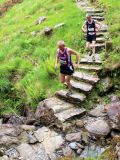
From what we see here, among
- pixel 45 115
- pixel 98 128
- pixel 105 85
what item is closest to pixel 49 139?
pixel 45 115

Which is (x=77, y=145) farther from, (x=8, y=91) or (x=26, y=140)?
(x=8, y=91)

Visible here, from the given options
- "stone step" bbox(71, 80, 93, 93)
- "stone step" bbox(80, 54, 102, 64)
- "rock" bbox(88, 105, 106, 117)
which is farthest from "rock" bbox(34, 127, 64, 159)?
"stone step" bbox(80, 54, 102, 64)

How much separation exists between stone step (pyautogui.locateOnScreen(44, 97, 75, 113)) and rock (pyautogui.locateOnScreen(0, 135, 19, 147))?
7.12ft

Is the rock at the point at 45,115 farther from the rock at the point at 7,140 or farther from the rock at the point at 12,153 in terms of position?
the rock at the point at 12,153

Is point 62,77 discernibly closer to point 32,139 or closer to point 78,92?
point 78,92

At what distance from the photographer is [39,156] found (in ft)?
40.9

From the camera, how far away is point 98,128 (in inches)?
522

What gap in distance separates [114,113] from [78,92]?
2.62m

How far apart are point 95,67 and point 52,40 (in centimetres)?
538

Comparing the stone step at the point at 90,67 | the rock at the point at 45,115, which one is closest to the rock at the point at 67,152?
the rock at the point at 45,115

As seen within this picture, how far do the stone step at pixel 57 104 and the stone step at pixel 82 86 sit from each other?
810mm

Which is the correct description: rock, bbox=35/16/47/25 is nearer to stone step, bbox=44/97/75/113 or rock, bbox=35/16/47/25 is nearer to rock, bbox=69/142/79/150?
stone step, bbox=44/97/75/113

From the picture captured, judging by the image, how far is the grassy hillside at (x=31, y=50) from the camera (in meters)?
17.6

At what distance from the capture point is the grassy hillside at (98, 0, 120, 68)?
1675 cm
